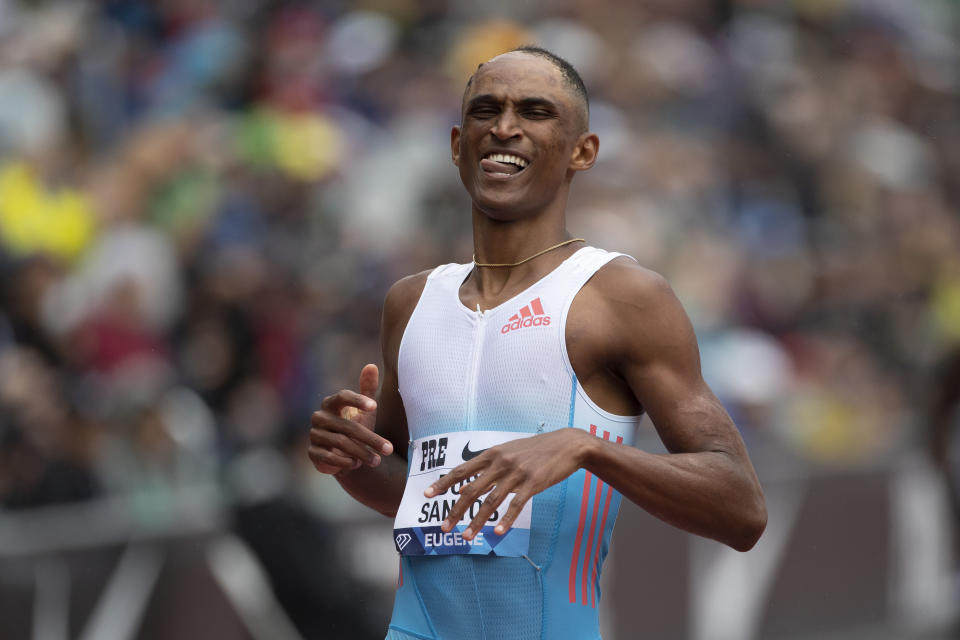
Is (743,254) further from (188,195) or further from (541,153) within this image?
(541,153)

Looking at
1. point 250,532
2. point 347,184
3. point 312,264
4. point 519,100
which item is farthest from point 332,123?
point 519,100

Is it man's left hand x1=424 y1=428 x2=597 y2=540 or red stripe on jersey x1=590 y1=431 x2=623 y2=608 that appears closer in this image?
man's left hand x1=424 y1=428 x2=597 y2=540

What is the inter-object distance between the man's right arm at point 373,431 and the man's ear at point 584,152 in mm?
612

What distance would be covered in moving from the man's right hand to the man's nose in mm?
725

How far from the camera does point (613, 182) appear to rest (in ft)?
34.4

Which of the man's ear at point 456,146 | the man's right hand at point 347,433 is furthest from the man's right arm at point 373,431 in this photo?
the man's ear at point 456,146

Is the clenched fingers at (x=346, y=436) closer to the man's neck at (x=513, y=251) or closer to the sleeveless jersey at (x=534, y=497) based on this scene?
the sleeveless jersey at (x=534, y=497)

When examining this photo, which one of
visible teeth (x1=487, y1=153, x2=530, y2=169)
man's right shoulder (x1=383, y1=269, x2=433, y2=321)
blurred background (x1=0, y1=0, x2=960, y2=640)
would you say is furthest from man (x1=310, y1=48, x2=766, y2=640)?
blurred background (x1=0, y1=0, x2=960, y2=640)

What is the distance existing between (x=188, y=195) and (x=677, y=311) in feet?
19.3

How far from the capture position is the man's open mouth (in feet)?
13.0

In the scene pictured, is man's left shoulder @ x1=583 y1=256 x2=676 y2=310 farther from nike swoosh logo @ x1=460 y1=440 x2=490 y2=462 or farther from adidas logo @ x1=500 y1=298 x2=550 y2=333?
nike swoosh logo @ x1=460 y1=440 x2=490 y2=462

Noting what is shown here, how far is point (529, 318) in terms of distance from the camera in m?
3.87

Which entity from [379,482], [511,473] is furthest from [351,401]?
[511,473]

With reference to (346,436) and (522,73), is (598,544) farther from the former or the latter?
(522,73)
